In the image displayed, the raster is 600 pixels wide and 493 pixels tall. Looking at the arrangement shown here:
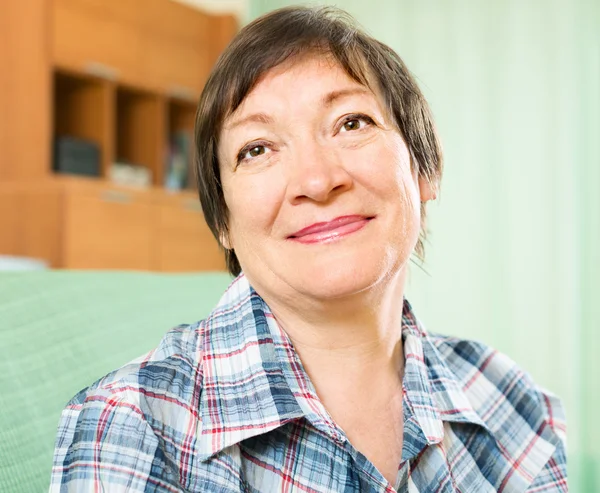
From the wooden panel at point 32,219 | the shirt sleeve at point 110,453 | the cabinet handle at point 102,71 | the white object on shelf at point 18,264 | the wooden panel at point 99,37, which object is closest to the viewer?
the shirt sleeve at point 110,453

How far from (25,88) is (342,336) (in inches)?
124

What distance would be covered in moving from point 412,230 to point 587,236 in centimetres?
258

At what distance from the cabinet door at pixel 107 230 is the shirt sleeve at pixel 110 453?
2.93 metres

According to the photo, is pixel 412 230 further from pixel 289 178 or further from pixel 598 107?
pixel 598 107

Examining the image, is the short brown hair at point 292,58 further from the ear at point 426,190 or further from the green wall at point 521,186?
the green wall at point 521,186

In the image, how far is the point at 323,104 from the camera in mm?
959

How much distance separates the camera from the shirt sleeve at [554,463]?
1.07 metres

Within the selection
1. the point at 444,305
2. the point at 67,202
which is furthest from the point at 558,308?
the point at 67,202

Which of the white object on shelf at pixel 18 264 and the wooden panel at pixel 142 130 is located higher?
the wooden panel at pixel 142 130

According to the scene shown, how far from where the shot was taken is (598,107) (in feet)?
10.8

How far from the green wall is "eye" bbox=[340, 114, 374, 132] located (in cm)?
228

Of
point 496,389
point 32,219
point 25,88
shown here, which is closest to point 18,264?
point 32,219

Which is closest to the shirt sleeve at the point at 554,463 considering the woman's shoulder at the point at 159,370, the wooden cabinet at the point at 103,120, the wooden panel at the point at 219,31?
the woman's shoulder at the point at 159,370

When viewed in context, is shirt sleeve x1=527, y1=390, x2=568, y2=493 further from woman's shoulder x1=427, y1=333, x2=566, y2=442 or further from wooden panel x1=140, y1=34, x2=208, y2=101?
wooden panel x1=140, y1=34, x2=208, y2=101
